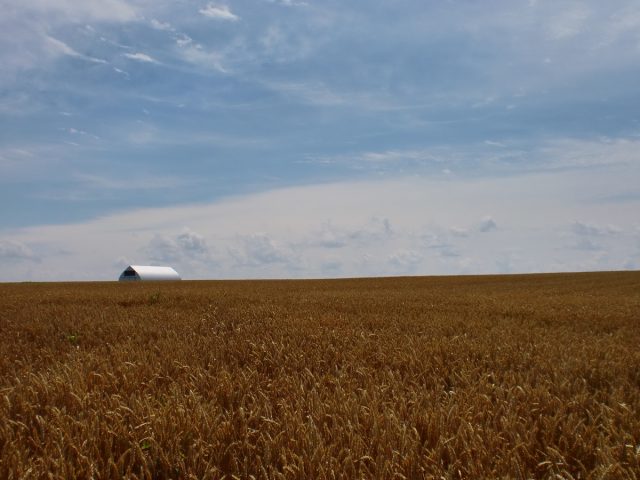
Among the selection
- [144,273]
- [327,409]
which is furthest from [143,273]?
[327,409]

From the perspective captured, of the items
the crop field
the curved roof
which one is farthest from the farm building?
the crop field

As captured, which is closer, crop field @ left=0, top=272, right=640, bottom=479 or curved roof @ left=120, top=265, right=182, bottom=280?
crop field @ left=0, top=272, right=640, bottom=479

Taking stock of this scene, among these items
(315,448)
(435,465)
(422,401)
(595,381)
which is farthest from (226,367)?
(595,381)

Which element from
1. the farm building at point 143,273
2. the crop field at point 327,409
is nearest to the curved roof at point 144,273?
the farm building at point 143,273

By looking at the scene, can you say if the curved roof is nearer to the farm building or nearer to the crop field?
the farm building

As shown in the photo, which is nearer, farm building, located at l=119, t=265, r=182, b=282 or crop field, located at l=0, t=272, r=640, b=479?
crop field, located at l=0, t=272, r=640, b=479

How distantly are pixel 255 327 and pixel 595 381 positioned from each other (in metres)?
5.00

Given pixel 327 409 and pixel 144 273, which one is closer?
pixel 327 409

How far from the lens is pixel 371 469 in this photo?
2.84 m

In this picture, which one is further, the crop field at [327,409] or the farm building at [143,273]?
the farm building at [143,273]

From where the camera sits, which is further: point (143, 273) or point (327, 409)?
point (143, 273)

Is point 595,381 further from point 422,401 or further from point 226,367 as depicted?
point 226,367

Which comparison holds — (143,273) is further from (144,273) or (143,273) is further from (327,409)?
(327,409)

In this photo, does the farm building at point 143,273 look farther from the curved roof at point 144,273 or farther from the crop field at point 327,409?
the crop field at point 327,409
